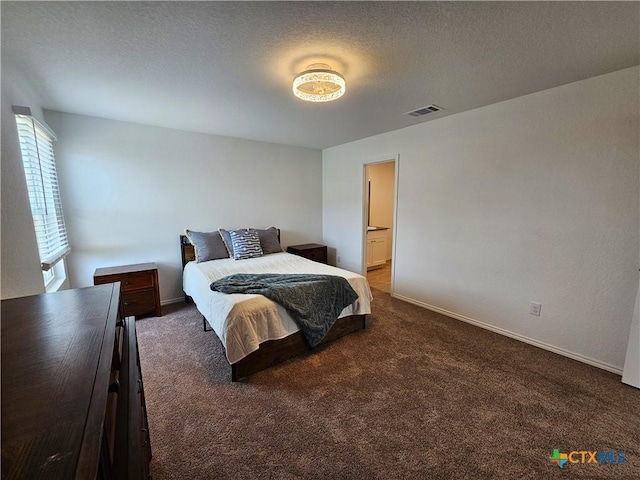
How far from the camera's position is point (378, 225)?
632 centimetres

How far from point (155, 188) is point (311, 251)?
245 centimetres

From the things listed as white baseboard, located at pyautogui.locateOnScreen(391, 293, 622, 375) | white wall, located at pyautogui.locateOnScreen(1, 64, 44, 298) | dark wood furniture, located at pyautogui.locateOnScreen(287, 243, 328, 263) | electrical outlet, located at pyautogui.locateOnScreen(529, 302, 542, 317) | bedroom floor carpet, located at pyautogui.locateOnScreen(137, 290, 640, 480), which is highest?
white wall, located at pyautogui.locateOnScreen(1, 64, 44, 298)

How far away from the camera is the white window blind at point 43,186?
6.93ft

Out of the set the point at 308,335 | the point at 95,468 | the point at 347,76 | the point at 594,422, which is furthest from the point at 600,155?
the point at 95,468

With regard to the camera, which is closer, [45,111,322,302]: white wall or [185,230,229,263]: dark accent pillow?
[45,111,322,302]: white wall

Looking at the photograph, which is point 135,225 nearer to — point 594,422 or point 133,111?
point 133,111

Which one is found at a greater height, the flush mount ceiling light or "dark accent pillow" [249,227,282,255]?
the flush mount ceiling light

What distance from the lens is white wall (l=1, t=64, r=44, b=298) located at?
1605 mm

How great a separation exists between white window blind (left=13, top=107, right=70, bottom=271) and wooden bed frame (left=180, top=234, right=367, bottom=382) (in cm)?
161

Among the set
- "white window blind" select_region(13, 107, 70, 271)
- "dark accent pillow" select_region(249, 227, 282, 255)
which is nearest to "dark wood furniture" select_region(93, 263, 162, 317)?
"white window blind" select_region(13, 107, 70, 271)

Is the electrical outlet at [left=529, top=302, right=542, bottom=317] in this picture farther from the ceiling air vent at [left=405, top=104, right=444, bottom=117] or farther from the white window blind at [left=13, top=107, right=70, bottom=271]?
the white window blind at [left=13, top=107, right=70, bottom=271]

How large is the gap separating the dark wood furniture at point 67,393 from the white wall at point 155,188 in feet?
8.31

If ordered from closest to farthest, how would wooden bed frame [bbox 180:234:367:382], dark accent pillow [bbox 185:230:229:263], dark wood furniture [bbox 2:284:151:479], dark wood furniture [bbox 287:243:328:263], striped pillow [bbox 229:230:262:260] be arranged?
dark wood furniture [bbox 2:284:151:479] < wooden bed frame [bbox 180:234:367:382] < dark accent pillow [bbox 185:230:229:263] < striped pillow [bbox 229:230:262:260] < dark wood furniture [bbox 287:243:328:263]

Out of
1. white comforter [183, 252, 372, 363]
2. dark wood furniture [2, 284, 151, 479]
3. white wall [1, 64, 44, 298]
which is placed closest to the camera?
dark wood furniture [2, 284, 151, 479]
